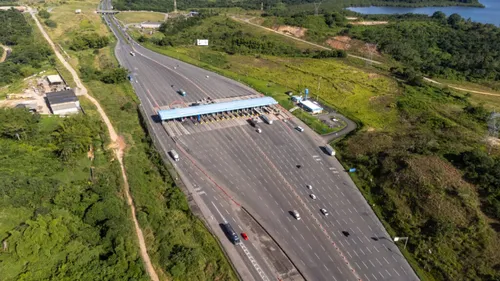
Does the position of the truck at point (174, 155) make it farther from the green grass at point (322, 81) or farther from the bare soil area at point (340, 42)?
the bare soil area at point (340, 42)

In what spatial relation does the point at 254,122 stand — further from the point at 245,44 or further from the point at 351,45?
the point at 351,45

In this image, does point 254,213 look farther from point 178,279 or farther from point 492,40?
point 492,40

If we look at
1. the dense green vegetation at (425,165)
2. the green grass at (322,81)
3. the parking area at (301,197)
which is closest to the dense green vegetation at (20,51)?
the green grass at (322,81)

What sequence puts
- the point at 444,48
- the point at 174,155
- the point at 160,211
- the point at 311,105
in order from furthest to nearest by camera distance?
the point at 444,48 → the point at 311,105 → the point at 174,155 → the point at 160,211

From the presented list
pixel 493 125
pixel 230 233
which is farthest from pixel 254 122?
pixel 493 125

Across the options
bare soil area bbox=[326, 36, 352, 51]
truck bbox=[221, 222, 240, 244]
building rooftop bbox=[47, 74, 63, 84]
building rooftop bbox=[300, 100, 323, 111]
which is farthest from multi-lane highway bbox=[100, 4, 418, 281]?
bare soil area bbox=[326, 36, 352, 51]

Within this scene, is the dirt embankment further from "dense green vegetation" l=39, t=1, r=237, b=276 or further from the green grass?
"dense green vegetation" l=39, t=1, r=237, b=276
